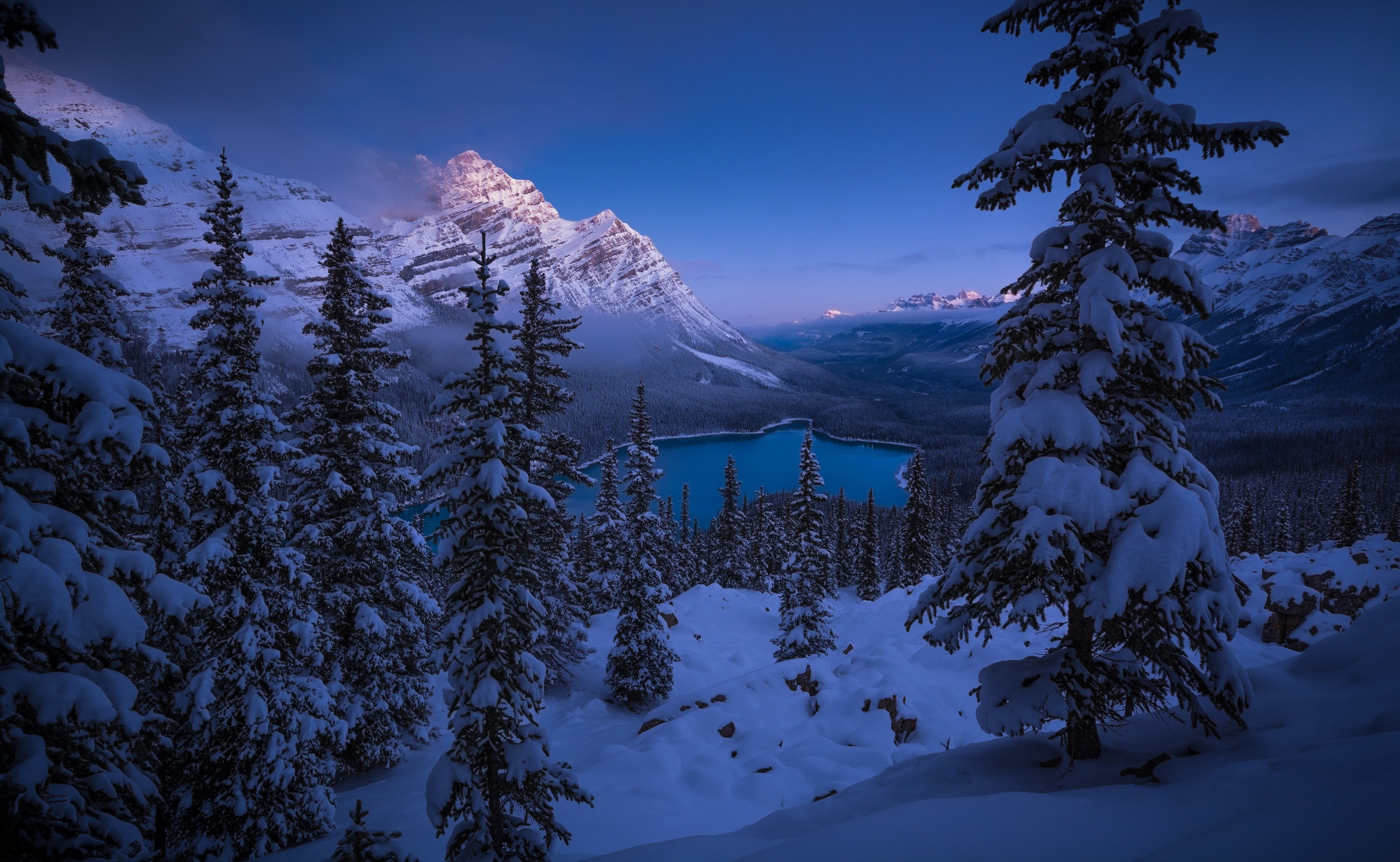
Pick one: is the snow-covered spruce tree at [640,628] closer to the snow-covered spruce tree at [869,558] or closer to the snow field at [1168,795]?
the snow field at [1168,795]

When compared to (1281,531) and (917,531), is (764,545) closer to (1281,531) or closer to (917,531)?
(917,531)

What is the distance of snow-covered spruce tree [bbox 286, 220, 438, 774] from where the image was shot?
43.4 feet

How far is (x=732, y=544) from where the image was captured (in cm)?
5256

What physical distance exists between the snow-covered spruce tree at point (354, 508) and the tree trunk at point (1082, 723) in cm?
1349

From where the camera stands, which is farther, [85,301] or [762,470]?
[762,470]

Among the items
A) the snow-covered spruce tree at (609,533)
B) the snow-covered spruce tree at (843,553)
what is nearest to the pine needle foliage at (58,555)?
the snow-covered spruce tree at (609,533)

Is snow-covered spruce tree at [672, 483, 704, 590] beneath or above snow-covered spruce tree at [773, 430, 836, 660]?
beneath

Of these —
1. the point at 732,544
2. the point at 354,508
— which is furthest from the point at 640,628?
the point at 732,544

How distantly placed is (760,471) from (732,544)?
10119 cm

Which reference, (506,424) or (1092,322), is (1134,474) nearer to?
(1092,322)

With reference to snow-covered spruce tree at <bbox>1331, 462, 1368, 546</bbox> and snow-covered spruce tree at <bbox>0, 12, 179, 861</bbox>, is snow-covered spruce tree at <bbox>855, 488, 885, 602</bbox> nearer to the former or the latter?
snow-covered spruce tree at <bbox>1331, 462, 1368, 546</bbox>

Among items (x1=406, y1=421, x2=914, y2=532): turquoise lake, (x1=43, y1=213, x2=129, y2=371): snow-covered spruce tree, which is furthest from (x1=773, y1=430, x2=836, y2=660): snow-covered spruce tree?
(x1=406, y1=421, x2=914, y2=532): turquoise lake

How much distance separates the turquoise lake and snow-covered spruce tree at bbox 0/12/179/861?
294ft

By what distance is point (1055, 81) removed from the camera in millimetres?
6621
